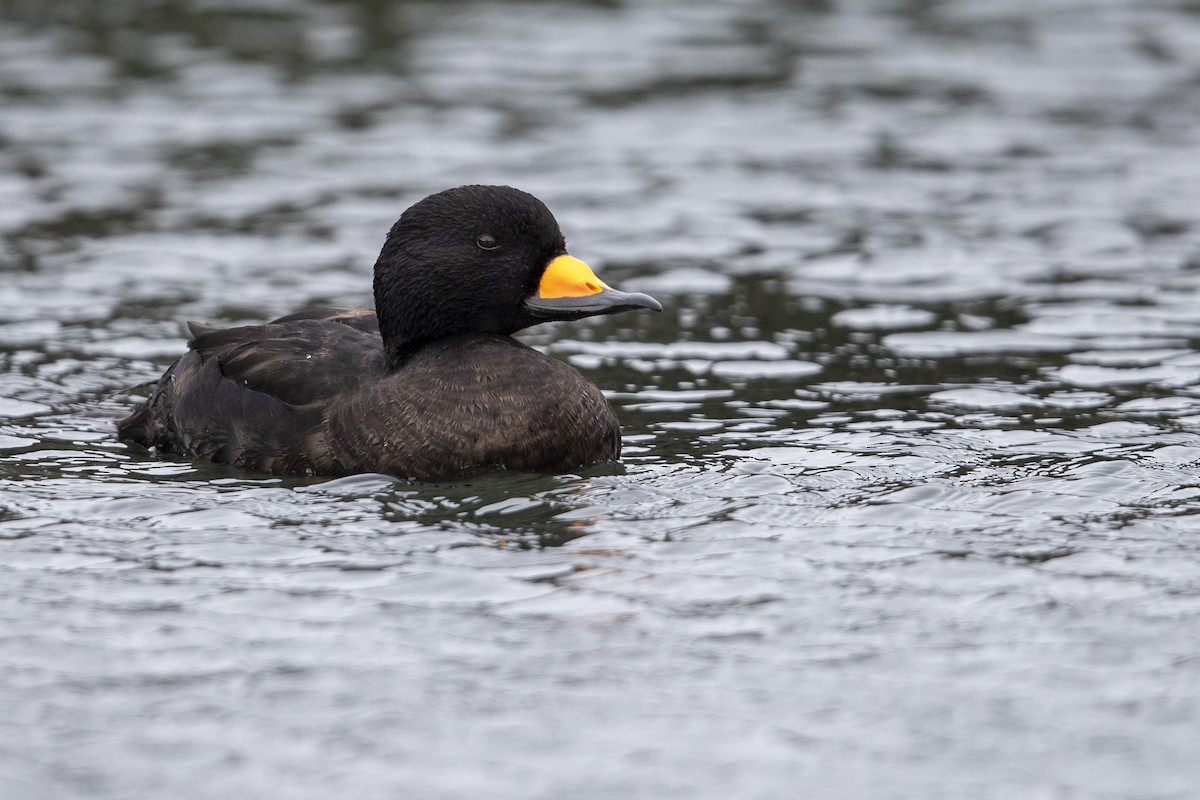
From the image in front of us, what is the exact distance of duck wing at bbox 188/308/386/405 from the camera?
24.4 ft

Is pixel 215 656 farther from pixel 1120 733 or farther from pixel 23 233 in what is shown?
pixel 23 233

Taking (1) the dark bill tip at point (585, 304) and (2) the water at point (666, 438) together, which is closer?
(2) the water at point (666, 438)

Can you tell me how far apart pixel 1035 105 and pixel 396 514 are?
33.4 feet

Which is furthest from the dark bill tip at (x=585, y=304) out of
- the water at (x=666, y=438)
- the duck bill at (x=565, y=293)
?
the water at (x=666, y=438)

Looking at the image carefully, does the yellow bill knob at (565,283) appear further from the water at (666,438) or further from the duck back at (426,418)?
the water at (666,438)

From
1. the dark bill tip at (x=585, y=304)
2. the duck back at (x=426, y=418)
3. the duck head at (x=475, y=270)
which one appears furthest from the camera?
the duck head at (x=475, y=270)

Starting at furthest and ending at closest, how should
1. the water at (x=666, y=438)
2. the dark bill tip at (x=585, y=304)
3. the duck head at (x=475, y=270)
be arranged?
the duck head at (x=475, y=270), the dark bill tip at (x=585, y=304), the water at (x=666, y=438)

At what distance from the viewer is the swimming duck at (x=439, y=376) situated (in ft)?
23.4

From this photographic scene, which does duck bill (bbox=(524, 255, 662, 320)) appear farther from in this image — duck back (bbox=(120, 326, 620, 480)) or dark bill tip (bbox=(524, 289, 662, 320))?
duck back (bbox=(120, 326, 620, 480))

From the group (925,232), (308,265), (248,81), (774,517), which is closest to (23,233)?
(308,265)

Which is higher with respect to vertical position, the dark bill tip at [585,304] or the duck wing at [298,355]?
the dark bill tip at [585,304]

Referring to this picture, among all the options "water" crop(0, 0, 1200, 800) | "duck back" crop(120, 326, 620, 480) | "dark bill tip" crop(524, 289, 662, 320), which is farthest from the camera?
"dark bill tip" crop(524, 289, 662, 320)

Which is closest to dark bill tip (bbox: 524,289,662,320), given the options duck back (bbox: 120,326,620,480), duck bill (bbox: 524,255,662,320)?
duck bill (bbox: 524,255,662,320)

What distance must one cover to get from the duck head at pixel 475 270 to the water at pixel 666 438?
736mm
